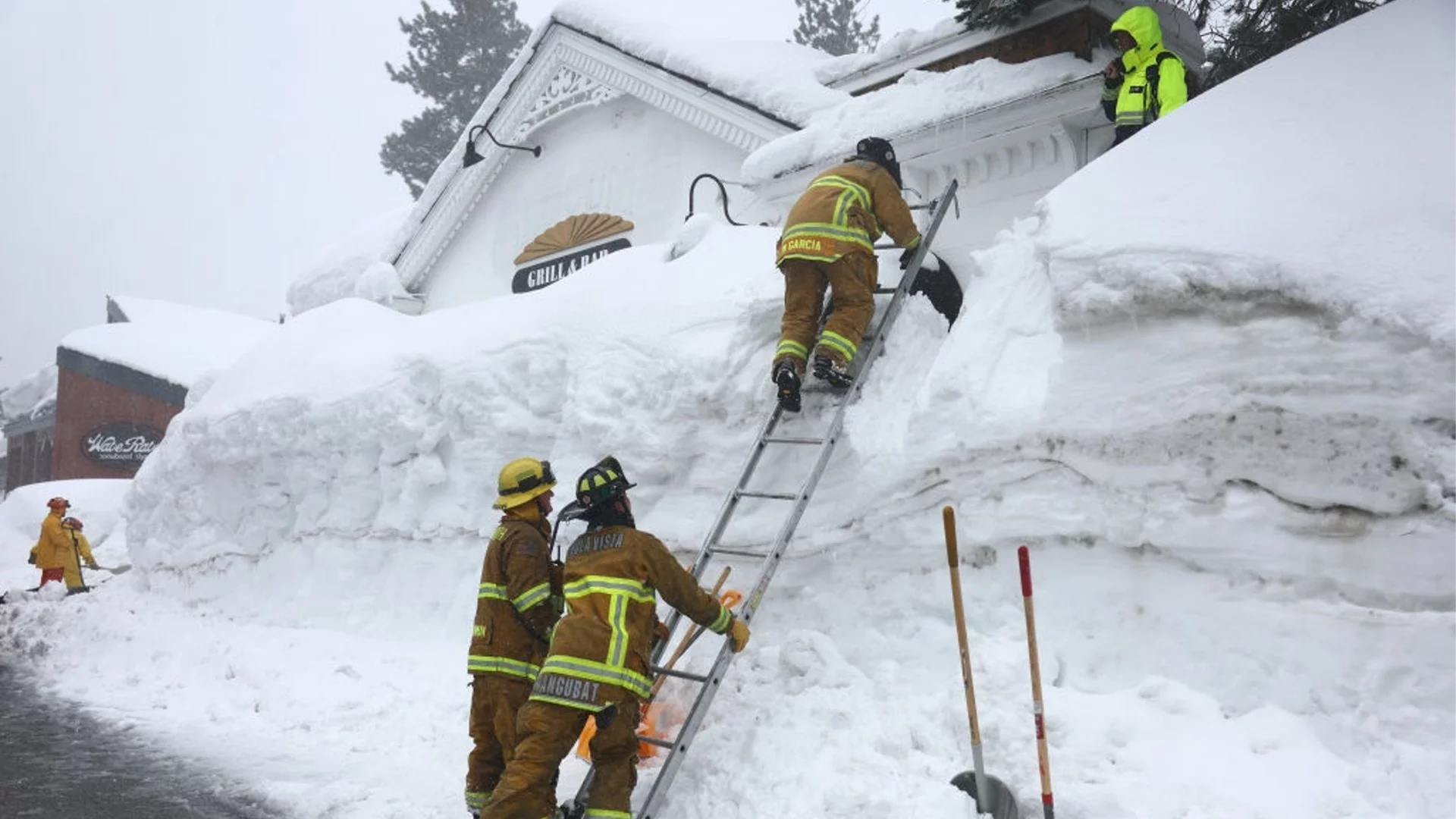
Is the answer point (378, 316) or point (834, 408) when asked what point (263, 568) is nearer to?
point (378, 316)

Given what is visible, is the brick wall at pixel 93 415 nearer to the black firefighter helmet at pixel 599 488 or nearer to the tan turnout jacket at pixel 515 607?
the tan turnout jacket at pixel 515 607

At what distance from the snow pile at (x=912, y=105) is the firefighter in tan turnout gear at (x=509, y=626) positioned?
13.7ft

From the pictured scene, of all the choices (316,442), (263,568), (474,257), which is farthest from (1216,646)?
(474,257)

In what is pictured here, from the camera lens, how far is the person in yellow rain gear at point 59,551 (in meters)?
12.0

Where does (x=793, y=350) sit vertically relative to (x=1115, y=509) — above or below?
above

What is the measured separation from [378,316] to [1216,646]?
855 centimetres

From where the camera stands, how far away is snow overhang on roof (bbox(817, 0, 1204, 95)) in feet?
22.7

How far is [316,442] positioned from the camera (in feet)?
28.2

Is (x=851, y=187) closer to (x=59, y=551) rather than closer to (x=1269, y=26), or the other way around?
(x=1269, y=26)

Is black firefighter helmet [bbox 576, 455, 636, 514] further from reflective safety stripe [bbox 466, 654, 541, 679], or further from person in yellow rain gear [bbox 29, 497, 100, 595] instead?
person in yellow rain gear [bbox 29, 497, 100, 595]

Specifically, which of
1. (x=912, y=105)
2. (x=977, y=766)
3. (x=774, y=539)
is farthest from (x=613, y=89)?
(x=977, y=766)

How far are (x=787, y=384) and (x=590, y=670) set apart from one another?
206 cm

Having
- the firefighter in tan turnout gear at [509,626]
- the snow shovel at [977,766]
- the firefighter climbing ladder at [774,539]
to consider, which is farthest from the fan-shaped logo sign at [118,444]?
the snow shovel at [977,766]

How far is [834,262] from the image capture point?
208 inches
